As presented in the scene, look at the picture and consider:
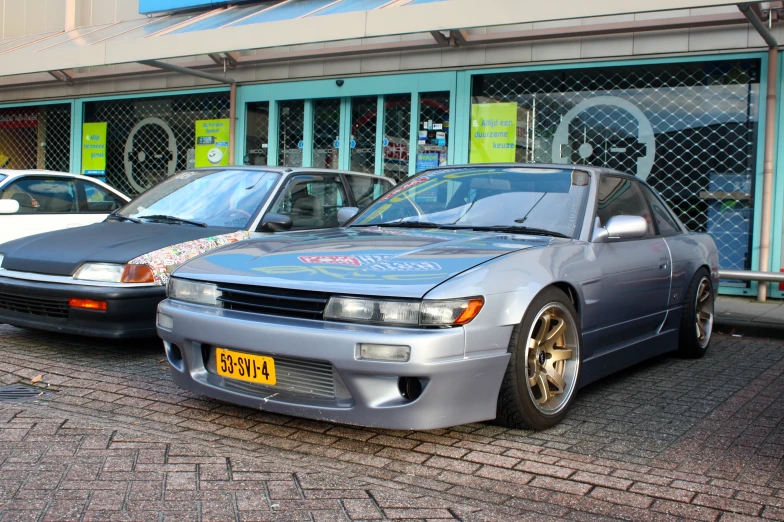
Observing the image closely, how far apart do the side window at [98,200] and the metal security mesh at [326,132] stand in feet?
13.0

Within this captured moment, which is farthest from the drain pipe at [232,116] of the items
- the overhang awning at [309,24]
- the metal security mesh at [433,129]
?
the metal security mesh at [433,129]

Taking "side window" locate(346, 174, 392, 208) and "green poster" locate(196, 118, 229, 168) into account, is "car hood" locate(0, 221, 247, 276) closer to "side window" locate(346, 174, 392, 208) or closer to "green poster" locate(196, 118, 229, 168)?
"side window" locate(346, 174, 392, 208)

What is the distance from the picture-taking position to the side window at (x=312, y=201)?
20.9 feet

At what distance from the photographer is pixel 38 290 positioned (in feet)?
17.8

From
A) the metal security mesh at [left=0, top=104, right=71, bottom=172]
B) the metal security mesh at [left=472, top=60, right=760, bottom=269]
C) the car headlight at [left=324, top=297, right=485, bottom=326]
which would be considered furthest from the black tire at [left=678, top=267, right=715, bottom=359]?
the metal security mesh at [left=0, top=104, right=71, bottom=172]

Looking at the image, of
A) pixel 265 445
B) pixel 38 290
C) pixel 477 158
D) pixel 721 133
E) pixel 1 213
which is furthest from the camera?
pixel 477 158

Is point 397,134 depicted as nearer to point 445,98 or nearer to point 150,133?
point 445,98

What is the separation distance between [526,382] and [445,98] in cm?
746

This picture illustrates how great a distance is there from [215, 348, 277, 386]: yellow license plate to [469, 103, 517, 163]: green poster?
7020 mm

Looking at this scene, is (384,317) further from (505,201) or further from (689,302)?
(689,302)

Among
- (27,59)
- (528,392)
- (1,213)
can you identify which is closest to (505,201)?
(528,392)

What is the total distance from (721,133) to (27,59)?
9.11 meters

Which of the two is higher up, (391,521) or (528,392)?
(528,392)

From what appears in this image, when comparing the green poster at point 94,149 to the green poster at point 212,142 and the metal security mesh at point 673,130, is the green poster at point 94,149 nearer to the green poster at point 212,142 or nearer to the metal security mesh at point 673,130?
the green poster at point 212,142
